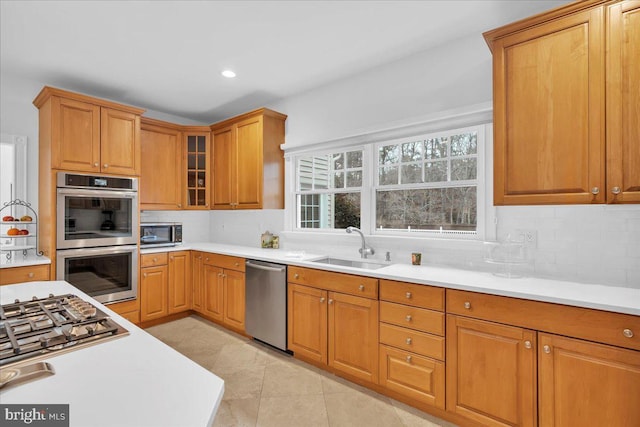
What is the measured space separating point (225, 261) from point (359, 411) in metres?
2.07

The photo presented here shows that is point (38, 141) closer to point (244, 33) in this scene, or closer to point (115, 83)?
point (115, 83)

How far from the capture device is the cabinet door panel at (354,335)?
237 centimetres

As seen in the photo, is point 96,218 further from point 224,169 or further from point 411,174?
point 411,174

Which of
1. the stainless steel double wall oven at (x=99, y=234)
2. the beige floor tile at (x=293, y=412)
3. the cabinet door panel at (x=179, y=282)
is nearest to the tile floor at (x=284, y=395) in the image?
the beige floor tile at (x=293, y=412)

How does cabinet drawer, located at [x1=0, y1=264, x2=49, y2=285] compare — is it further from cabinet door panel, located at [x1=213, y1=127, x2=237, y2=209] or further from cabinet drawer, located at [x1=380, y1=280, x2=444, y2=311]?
cabinet drawer, located at [x1=380, y1=280, x2=444, y2=311]

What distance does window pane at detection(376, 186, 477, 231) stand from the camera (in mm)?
2617

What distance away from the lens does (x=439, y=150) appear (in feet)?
9.04

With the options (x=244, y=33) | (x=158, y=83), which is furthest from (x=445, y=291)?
(x=158, y=83)

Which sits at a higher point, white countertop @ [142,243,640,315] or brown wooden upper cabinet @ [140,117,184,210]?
brown wooden upper cabinet @ [140,117,184,210]

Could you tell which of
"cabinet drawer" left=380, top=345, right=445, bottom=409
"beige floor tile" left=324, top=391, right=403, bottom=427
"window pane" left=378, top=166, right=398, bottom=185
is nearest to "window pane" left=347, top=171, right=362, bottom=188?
"window pane" left=378, top=166, right=398, bottom=185

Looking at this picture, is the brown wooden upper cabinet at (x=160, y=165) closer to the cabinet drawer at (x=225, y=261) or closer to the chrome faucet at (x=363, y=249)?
the cabinet drawer at (x=225, y=261)

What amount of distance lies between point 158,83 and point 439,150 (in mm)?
2909

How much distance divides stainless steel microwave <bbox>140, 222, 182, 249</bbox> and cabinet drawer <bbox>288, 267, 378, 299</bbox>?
6.60ft

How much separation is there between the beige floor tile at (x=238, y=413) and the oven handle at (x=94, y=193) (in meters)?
2.37
